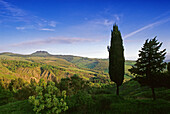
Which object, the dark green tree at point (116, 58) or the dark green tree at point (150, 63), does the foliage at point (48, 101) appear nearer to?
the dark green tree at point (150, 63)

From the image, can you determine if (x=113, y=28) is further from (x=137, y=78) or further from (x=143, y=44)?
(x=137, y=78)

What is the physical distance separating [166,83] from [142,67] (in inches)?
171

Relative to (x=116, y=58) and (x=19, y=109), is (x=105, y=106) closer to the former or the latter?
(x=19, y=109)

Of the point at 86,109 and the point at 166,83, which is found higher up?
the point at 166,83

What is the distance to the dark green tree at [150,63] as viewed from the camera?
53.0 feet

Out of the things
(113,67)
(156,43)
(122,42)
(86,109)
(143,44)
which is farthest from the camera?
(122,42)

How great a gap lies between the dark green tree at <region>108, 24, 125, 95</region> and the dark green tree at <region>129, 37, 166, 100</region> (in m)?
5.51

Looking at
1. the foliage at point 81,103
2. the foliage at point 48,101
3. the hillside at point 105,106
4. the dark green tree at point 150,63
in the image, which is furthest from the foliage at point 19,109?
the dark green tree at point 150,63

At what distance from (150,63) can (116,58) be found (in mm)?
7698

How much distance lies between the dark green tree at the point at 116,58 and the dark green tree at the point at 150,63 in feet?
18.1

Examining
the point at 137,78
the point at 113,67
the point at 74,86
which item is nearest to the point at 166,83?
the point at 137,78

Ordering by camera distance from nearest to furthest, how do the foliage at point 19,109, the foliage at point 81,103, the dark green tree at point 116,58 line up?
1. the foliage at point 81,103
2. the foliage at point 19,109
3. the dark green tree at point 116,58

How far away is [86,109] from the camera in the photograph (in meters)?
10.7

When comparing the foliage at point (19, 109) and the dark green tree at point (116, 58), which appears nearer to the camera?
the foliage at point (19, 109)
